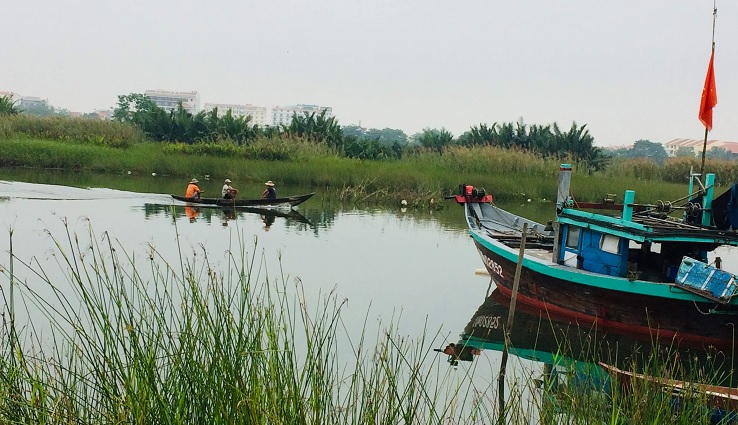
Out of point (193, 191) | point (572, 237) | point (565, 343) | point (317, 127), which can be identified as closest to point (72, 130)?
point (317, 127)

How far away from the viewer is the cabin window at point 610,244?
9641mm

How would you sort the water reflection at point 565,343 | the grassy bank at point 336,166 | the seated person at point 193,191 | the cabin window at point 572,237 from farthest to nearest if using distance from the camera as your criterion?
the grassy bank at point 336,166
the seated person at point 193,191
the cabin window at point 572,237
the water reflection at point 565,343

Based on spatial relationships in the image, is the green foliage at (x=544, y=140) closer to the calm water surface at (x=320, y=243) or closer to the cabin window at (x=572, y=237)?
the calm water surface at (x=320, y=243)

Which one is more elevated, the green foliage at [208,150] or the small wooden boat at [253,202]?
the green foliage at [208,150]

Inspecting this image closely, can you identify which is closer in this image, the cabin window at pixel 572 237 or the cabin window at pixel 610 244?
the cabin window at pixel 610 244

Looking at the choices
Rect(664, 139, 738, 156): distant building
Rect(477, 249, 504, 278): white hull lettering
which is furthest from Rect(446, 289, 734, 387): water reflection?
Rect(664, 139, 738, 156): distant building

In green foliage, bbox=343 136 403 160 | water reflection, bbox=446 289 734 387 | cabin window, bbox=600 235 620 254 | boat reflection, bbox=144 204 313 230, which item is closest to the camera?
water reflection, bbox=446 289 734 387

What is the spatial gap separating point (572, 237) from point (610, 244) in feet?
2.49

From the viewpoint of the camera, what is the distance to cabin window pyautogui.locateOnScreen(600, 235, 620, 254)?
31.6 feet

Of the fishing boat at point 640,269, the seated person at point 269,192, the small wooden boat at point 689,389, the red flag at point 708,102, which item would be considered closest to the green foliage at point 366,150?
the seated person at point 269,192

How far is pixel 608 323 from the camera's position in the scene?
975cm

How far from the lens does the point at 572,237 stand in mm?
10477

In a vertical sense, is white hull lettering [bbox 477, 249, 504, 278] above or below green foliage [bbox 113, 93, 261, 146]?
below

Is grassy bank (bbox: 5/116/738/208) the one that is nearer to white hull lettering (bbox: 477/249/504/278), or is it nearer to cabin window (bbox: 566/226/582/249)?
white hull lettering (bbox: 477/249/504/278)
